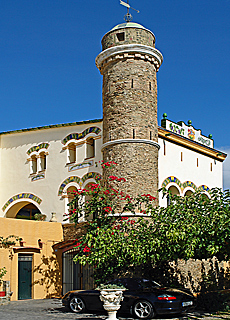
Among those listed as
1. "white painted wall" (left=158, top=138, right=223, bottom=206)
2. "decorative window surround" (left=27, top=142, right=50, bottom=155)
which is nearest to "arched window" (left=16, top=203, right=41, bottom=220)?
"decorative window surround" (left=27, top=142, right=50, bottom=155)

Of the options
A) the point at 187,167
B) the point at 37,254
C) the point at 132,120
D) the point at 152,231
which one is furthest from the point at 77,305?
the point at 187,167

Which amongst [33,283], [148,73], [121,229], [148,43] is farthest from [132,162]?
[33,283]

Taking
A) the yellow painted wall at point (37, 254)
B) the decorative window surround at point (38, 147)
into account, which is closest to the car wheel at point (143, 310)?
the yellow painted wall at point (37, 254)

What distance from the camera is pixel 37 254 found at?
66.6ft

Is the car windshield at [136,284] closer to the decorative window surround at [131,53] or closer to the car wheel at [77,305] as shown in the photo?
the car wheel at [77,305]

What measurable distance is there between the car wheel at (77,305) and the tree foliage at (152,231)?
1465 mm

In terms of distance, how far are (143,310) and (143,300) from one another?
0.92 feet

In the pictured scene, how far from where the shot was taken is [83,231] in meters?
20.8

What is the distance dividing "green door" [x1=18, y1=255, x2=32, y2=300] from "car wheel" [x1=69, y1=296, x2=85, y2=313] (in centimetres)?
535

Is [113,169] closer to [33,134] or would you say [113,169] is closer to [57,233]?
[57,233]

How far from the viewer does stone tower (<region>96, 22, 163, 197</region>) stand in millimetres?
18766

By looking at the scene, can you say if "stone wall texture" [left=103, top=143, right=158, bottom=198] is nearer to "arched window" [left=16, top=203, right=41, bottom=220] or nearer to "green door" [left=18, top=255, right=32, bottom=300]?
→ "green door" [left=18, top=255, right=32, bottom=300]

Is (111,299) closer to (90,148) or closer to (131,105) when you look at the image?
(131,105)

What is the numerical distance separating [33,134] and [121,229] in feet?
30.3
